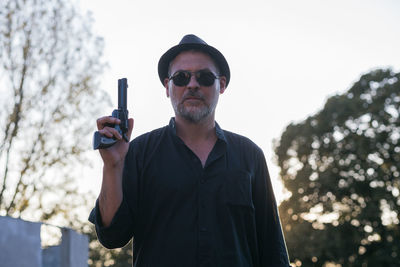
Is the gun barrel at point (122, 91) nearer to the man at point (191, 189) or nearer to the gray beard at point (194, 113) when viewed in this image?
the man at point (191, 189)

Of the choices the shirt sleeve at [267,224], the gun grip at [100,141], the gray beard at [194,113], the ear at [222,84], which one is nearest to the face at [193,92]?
the gray beard at [194,113]

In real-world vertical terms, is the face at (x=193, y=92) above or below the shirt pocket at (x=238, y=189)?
above

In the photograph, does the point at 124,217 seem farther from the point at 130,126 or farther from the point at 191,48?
the point at 191,48

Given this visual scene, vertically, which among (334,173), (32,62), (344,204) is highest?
(32,62)

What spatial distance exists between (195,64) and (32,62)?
10656mm

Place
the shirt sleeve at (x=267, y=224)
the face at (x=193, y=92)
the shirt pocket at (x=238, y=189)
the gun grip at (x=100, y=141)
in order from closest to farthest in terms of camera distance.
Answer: the gun grip at (x=100, y=141) < the shirt pocket at (x=238, y=189) < the shirt sleeve at (x=267, y=224) < the face at (x=193, y=92)

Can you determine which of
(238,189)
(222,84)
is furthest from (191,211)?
(222,84)

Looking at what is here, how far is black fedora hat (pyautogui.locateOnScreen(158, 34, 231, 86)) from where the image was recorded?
2.63 metres

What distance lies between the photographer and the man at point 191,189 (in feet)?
6.89

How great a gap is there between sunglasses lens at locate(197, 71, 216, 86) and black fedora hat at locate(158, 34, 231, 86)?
177mm

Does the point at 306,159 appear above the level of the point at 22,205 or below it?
above

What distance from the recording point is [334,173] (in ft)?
67.6

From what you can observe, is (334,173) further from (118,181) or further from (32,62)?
(118,181)

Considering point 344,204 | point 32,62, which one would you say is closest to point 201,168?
point 32,62
